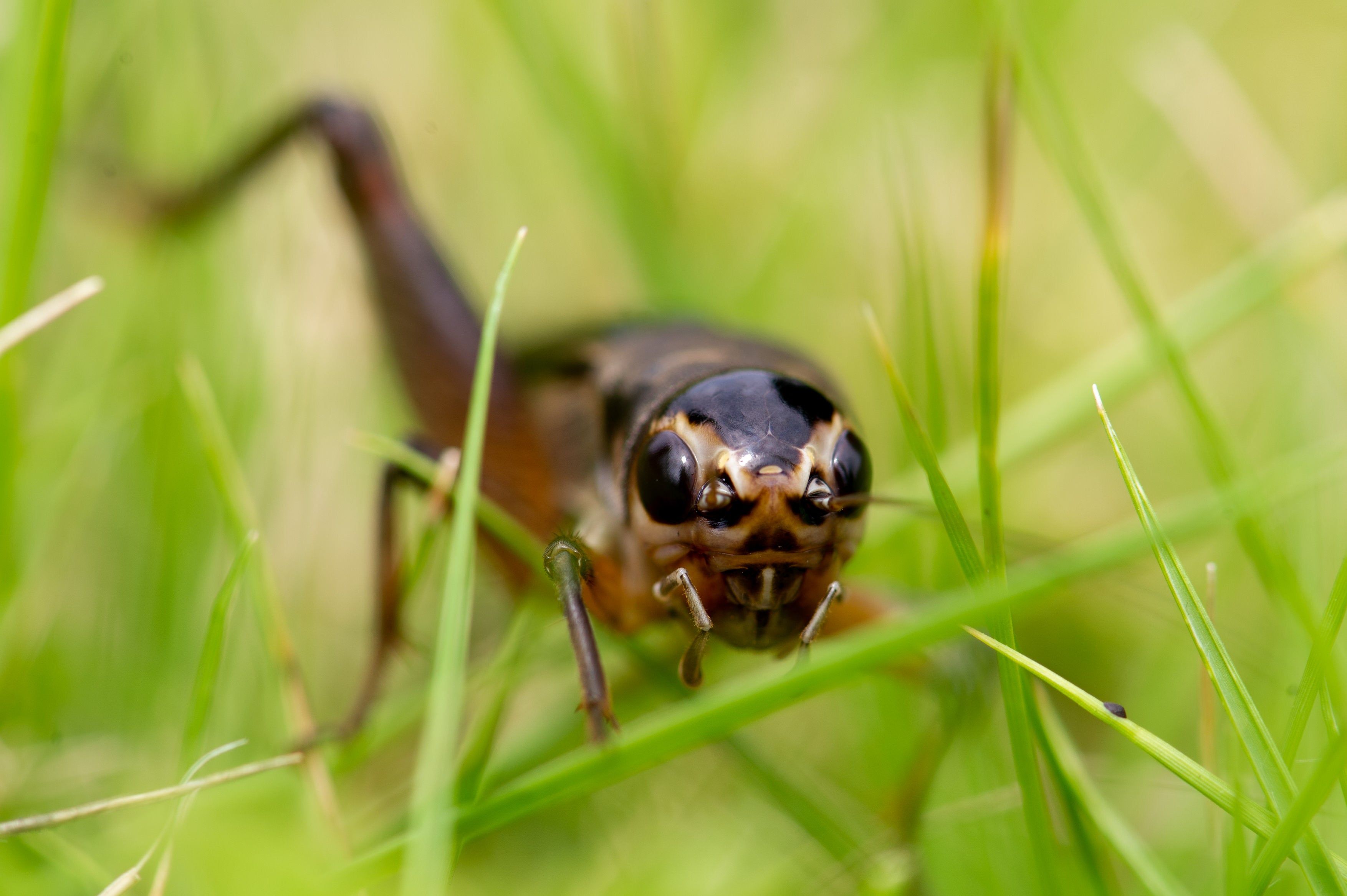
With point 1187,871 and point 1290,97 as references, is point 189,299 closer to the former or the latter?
point 1187,871

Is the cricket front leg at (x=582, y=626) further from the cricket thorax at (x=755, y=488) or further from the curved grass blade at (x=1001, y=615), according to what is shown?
the curved grass blade at (x=1001, y=615)

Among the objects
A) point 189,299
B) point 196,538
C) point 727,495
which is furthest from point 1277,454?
point 189,299

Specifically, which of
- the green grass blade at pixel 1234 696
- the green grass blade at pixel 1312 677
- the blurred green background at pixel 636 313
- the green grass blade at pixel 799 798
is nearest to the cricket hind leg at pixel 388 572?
the blurred green background at pixel 636 313

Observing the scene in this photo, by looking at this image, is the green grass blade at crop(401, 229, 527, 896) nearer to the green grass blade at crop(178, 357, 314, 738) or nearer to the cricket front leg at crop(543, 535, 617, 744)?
the cricket front leg at crop(543, 535, 617, 744)

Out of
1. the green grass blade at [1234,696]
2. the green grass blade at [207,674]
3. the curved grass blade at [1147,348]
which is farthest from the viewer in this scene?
the curved grass blade at [1147,348]

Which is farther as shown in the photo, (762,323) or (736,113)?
(736,113)

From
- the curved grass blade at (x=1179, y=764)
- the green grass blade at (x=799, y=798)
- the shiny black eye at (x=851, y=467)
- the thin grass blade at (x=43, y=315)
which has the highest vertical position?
the thin grass blade at (x=43, y=315)

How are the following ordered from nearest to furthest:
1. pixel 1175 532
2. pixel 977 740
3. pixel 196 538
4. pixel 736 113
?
1. pixel 1175 532
2. pixel 977 740
3. pixel 196 538
4. pixel 736 113

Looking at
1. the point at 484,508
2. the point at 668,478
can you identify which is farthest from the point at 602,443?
the point at 668,478
